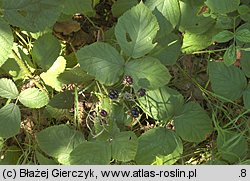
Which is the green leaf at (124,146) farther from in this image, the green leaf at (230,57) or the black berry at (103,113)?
the green leaf at (230,57)

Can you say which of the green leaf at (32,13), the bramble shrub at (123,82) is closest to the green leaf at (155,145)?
the bramble shrub at (123,82)

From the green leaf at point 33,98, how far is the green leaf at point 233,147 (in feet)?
2.30

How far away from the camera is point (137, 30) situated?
1.56 meters

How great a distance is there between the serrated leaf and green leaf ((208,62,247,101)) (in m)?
0.58

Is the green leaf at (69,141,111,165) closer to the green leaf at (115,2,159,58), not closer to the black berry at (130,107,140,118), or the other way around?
the black berry at (130,107,140,118)

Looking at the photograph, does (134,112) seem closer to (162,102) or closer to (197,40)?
(162,102)

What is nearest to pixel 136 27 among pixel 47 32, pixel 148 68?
pixel 148 68

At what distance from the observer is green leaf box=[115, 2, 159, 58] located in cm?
155

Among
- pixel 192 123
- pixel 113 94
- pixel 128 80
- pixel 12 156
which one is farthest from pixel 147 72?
pixel 12 156

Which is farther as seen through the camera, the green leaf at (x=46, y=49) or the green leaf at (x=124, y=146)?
the green leaf at (x=46, y=49)

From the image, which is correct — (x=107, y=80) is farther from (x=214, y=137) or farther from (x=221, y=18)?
(x=214, y=137)

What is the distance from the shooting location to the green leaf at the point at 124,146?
1.61 metres

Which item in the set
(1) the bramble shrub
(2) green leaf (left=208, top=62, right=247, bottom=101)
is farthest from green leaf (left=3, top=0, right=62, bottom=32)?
(2) green leaf (left=208, top=62, right=247, bottom=101)

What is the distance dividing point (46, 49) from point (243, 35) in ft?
2.42
